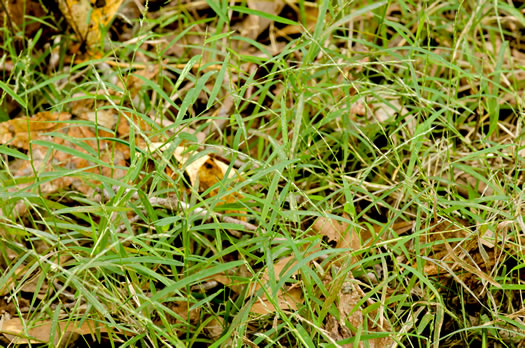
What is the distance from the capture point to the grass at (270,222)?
1.51 metres

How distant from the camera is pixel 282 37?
2.85 m

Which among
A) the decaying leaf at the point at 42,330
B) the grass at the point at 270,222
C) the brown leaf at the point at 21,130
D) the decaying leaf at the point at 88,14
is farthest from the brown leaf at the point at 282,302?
the decaying leaf at the point at 88,14

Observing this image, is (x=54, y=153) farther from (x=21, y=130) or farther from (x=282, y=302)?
(x=282, y=302)

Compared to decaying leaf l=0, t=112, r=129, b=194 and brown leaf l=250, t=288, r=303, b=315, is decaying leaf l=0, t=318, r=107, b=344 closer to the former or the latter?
brown leaf l=250, t=288, r=303, b=315

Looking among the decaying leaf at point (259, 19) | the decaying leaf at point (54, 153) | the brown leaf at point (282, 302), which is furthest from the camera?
the decaying leaf at point (259, 19)

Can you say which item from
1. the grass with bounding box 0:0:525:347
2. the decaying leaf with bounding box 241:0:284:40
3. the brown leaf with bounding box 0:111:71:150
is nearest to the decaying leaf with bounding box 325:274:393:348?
the grass with bounding box 0:0:525:347

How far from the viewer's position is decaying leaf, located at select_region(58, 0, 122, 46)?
250cm

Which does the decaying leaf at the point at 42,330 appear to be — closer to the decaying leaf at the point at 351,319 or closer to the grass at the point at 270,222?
the grass at the point at 270,222

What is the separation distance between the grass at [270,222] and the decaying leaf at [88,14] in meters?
0.09

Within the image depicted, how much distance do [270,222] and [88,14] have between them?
1.40 m

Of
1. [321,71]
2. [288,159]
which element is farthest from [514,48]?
[288,159]

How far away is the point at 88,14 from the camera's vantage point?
8.16 ft

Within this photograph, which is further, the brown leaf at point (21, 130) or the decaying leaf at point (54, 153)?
the brown leaf at point (21, 130)

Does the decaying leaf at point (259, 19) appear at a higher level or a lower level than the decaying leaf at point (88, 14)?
lower
